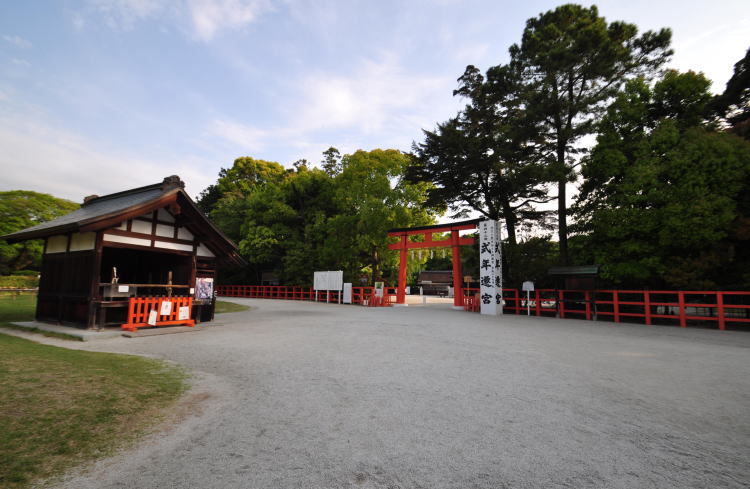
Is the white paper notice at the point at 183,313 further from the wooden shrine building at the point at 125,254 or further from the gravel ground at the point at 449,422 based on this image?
the gravel ground at the point at 449,422

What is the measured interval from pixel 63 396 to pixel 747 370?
32.4ft

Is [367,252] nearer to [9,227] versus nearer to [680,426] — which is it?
[680,426]

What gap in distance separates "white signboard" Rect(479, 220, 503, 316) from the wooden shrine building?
36.7 ft

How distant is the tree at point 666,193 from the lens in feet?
40.0

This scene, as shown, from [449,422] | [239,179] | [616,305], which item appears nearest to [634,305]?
[616,305]

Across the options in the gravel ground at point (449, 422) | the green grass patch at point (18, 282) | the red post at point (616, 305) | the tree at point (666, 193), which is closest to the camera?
the gravel ground at point (449, 422)

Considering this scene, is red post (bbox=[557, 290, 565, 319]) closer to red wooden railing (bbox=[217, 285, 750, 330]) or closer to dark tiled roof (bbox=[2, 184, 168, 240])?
red wooden railing (bbox=[217, 285, 750, 330])

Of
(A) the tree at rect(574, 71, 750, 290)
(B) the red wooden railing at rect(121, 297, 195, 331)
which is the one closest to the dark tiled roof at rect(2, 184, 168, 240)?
(B) the red wooden railing at rect(121, 297, 195, 331)

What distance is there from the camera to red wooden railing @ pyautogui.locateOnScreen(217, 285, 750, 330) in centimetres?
1193

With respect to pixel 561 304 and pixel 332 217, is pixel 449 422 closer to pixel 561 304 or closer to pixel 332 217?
pixel 561 304

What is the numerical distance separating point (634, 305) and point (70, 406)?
18.3m

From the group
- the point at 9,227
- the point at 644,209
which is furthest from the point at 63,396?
the point at 9,227

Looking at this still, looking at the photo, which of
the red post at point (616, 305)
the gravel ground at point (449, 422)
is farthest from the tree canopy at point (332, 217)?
the gravel ground at point (449, 422)

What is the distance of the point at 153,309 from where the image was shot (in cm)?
947
